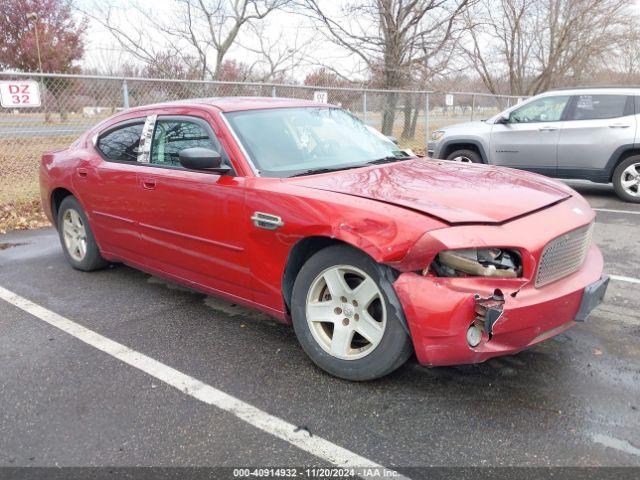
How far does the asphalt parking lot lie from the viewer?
2.41 m

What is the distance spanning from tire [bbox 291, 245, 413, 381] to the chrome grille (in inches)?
30.8

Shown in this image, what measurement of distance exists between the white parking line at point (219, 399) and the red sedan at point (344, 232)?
1.72ft

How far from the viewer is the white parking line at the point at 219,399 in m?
2.37

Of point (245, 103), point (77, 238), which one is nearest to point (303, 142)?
point (245, 103)

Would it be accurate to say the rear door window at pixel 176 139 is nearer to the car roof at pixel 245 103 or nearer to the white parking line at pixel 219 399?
the car roof at pixel 245 103

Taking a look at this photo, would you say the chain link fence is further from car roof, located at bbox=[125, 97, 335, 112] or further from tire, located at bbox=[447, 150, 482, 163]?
car roof, located at bbox=[125, 97, 335, 112]

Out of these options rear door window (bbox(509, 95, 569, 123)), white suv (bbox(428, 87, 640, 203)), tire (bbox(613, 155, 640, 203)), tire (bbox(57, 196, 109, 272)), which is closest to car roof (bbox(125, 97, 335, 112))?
tire (bbox(57, 196, 109, 272))

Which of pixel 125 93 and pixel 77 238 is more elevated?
pixel 125 93

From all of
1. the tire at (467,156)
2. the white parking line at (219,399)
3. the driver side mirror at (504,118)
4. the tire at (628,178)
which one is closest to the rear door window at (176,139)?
the white parking line at (219,399)

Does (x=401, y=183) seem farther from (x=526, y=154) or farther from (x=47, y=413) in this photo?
(x=526, y=154)

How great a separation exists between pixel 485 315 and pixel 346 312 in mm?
788

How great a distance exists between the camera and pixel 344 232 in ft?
9.16

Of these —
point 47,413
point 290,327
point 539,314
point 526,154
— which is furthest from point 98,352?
point 526,154

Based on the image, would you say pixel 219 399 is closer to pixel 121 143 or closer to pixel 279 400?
pixel 279 400
